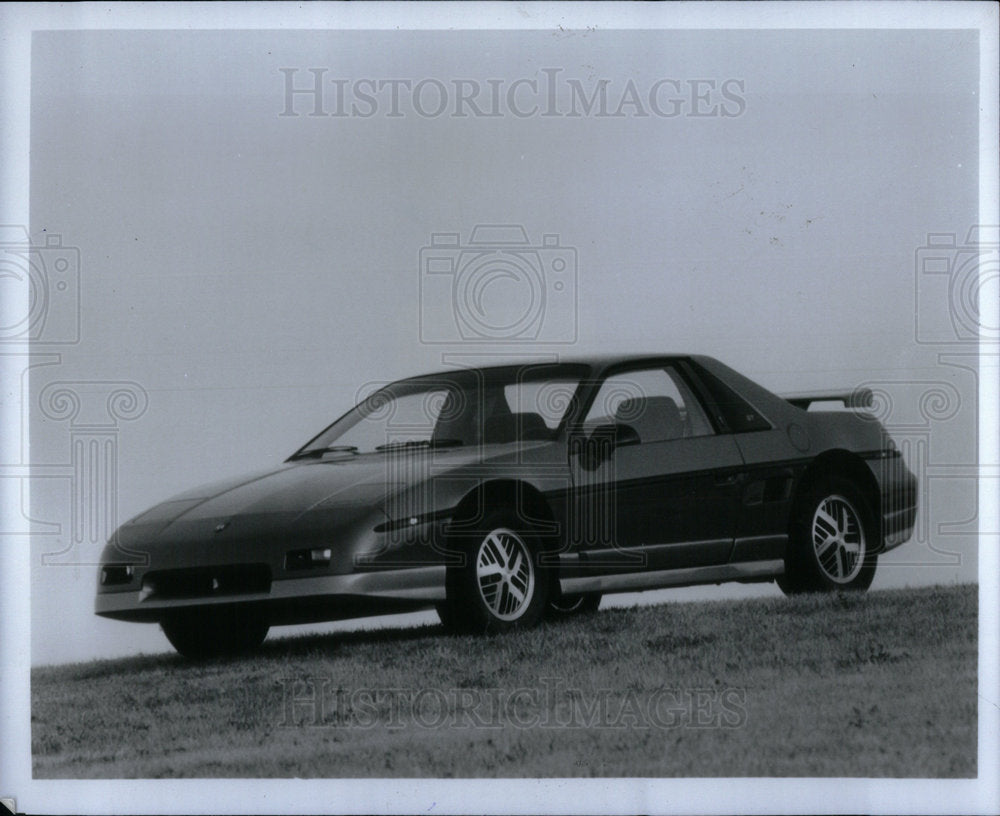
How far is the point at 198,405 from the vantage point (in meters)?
7.14

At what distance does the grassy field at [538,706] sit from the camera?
6.39 metres

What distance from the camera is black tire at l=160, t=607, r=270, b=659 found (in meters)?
6.88

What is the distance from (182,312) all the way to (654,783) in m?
2.88

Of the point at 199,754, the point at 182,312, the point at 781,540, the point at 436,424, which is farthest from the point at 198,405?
the point at 781,540

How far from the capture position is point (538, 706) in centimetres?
656

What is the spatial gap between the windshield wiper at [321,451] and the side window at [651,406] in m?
1.07

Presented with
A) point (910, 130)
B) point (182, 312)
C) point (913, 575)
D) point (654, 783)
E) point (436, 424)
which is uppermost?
point (910, 130)

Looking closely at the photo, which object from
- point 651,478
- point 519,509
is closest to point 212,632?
point 519,509

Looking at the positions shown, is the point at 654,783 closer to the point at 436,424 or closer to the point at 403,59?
the point at 436,424

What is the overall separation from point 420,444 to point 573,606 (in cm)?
111

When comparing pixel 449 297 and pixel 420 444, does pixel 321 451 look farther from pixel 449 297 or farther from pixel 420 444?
pixel 449 297

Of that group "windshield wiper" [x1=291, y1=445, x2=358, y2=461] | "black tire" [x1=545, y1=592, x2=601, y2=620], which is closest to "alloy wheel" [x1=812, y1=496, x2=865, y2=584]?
"black tire" [x1=545, y1=592, x2=601, y2=620]

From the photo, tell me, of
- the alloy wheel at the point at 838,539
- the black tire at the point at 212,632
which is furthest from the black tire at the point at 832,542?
the black tire at the point at 212,632

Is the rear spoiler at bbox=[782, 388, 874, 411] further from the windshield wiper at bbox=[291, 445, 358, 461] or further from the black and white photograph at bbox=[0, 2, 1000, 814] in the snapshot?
the windshield wiper at bbox=[291, 445, 358, 461]
